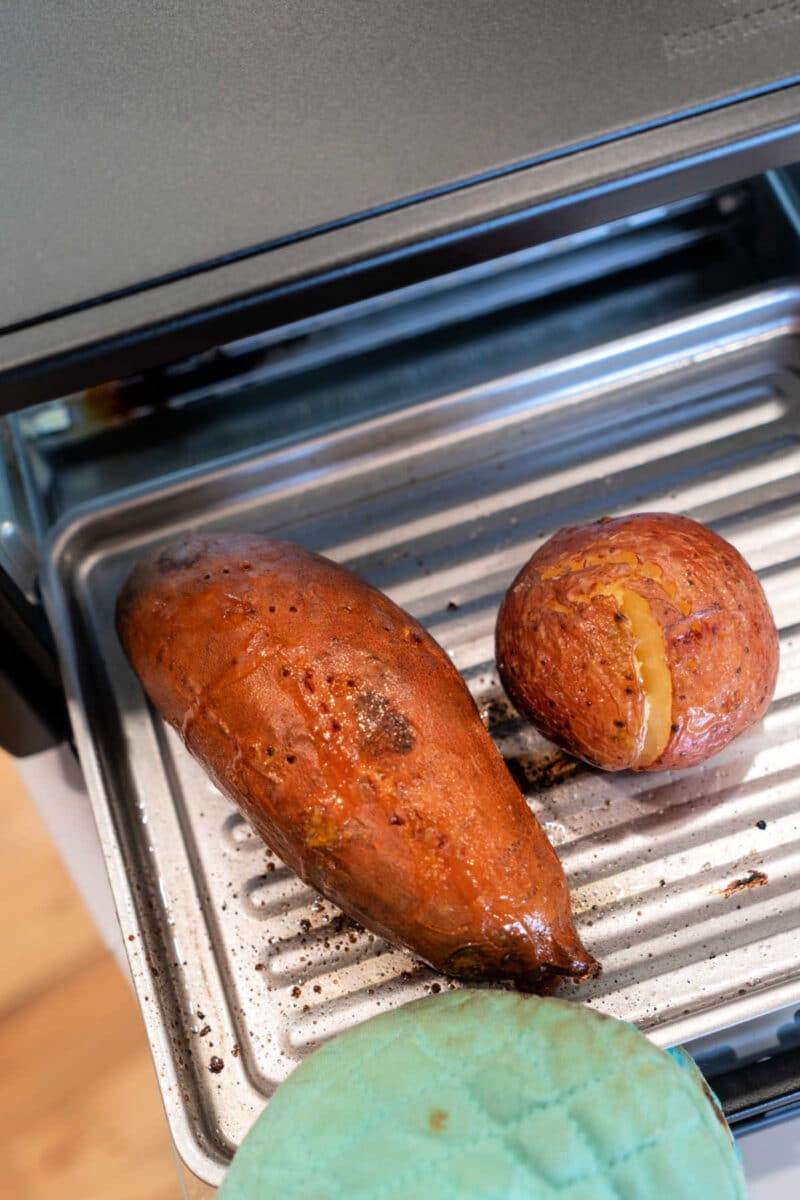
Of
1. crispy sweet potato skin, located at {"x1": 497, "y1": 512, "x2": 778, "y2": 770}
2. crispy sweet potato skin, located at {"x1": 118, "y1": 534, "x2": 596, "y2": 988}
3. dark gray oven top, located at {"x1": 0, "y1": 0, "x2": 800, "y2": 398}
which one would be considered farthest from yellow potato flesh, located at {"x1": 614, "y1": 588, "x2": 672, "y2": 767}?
dark gray oven top, located at {"x1": 0, "y1": 0, "x2": 800, "y2": 398}

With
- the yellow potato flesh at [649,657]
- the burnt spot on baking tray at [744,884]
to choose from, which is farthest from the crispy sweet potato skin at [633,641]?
the burnt spot on baking tray at [744,884]

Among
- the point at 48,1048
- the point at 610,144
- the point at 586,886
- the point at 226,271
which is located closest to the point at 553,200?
the point at 610,144

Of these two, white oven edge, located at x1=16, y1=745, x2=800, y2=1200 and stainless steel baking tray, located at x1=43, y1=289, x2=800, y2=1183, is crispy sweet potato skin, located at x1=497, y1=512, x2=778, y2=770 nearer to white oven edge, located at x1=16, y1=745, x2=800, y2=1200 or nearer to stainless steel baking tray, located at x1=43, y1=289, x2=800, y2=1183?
stainless steel baking tray, located at x1=43, y1=289, x2=800, y2=1183

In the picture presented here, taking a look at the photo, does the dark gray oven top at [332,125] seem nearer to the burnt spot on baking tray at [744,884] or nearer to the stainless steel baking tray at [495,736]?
the stainless steel baking tray at [495,736]

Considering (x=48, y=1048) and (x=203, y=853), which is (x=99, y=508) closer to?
(x=203, y=853)

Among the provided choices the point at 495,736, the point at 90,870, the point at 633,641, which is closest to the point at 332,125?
the point at 633,641

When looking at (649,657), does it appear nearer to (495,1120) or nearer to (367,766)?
(367,766)

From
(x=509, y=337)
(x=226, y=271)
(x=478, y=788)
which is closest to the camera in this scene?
(x=226, y=271)
